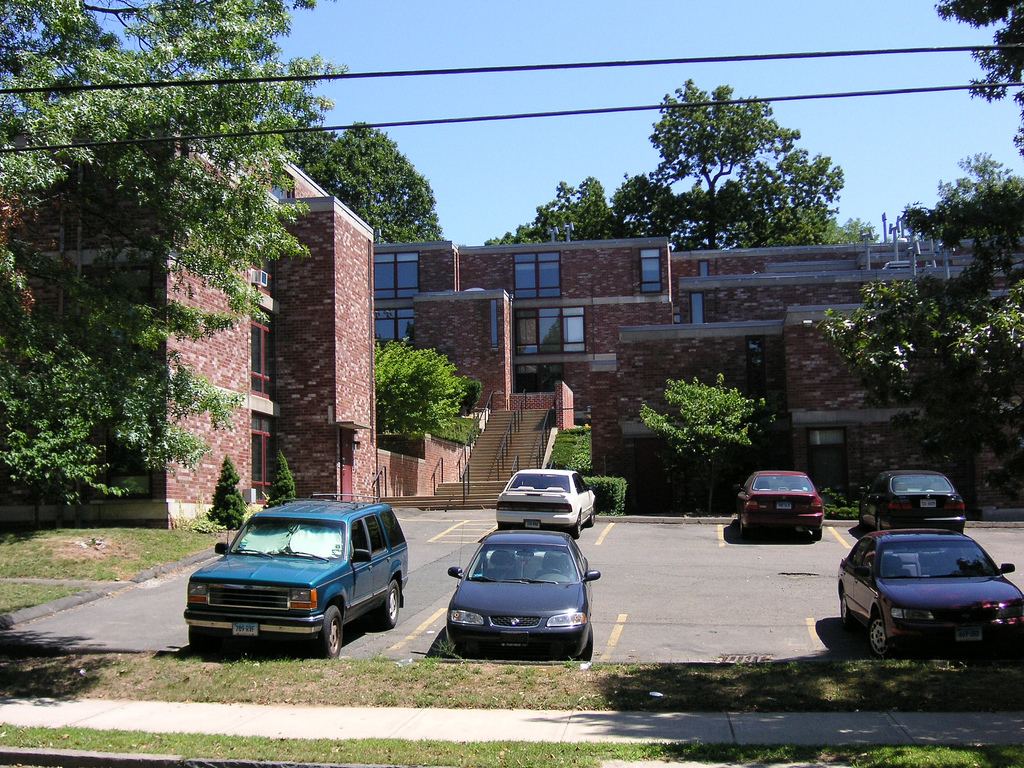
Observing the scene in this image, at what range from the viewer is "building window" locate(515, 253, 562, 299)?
1929 inches

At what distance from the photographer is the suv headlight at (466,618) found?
11.3m

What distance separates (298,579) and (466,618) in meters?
2.02

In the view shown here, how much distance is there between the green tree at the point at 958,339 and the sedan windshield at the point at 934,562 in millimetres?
1912

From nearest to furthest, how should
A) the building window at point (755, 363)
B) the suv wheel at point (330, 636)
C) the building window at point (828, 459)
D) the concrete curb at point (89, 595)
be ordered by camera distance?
the suv wheel at point (330, 636)
the concrete curb at point (89, 595)
the building window at point (828, 459)
the building window at point (755, 363)

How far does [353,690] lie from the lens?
10.0 meters

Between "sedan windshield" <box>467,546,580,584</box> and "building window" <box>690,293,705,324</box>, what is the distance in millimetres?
30032

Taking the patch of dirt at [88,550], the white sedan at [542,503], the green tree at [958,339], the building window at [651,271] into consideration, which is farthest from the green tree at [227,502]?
the building window at [651,271]

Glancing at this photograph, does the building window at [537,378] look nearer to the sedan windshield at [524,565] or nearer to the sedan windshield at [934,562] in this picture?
the sedan windshield at [524,565]

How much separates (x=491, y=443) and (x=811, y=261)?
19825 millimetres

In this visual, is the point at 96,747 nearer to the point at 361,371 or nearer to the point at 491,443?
the point at 361,371

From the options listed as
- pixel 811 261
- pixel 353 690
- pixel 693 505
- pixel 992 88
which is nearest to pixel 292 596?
pixel 353 690

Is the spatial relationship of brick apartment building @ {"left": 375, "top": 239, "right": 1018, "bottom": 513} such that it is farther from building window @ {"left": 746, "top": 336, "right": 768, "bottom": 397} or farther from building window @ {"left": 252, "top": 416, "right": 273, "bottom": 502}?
building window @ {"left": 252, "top": 416, "right": 273, "bottom": 502}

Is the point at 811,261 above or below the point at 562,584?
above

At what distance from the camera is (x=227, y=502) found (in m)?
23.1
